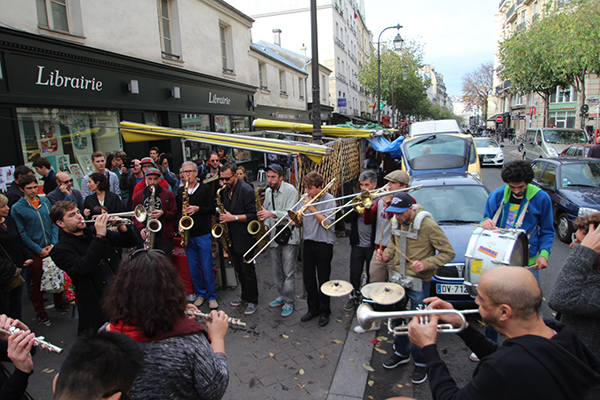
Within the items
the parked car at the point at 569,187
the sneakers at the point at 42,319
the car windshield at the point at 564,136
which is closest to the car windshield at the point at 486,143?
the car windshield at the point at 564,136

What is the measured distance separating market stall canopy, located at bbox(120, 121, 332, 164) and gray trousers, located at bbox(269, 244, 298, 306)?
80.3 inches

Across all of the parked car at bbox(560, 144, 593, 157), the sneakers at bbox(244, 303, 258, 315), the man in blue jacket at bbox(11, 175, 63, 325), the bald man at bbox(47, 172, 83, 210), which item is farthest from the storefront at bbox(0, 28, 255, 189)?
the parked car at bbox(560, 144, 593, 157)

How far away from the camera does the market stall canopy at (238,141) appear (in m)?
6.50

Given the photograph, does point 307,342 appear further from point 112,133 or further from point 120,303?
point 112,133

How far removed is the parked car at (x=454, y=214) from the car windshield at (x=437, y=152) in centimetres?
322

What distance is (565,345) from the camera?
1.69 meters

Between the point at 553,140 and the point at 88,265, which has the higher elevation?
the point at 553,140

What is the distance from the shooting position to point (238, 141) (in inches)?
267

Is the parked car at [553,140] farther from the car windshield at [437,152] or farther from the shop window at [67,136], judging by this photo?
the shop window at [67,136]

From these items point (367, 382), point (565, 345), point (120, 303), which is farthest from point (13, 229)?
point (565, 345)

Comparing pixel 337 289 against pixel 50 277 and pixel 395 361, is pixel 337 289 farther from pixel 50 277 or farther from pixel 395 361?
pixel 50 277

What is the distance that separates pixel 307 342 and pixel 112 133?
28.1ft

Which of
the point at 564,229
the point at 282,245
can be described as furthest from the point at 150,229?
the point at 564,229

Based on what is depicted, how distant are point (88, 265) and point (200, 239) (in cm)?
206
